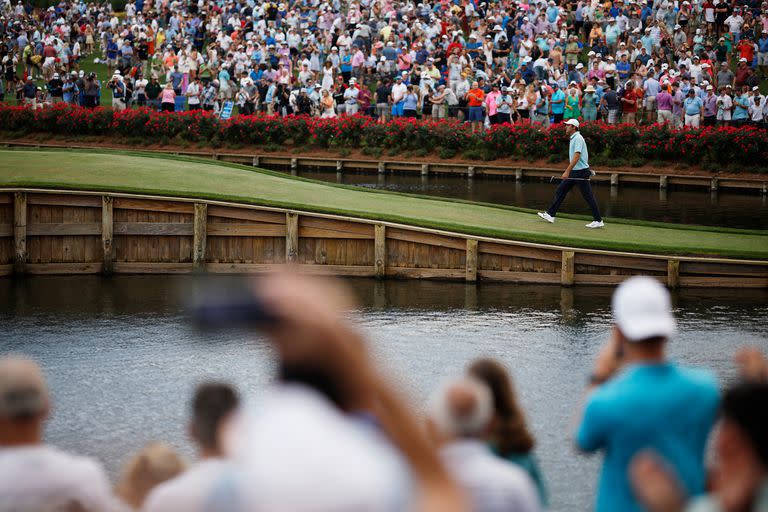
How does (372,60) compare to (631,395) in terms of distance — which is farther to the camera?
(372,60)

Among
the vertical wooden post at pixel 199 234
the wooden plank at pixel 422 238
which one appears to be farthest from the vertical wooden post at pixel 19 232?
the wooden plank at pixel 422 238

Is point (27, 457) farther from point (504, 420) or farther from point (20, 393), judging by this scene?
point (504, 420)

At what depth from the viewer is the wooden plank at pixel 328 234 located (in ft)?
68.4

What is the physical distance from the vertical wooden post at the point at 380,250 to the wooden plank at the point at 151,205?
12.1ft

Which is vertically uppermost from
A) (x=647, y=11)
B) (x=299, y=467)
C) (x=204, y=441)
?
(x=647, y=11)

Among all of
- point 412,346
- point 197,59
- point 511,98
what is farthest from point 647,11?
point 412,346

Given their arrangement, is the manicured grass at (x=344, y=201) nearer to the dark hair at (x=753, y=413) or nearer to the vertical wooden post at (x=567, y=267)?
the vertical wooden post at (x=567, y=267)

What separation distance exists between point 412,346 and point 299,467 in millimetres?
13205

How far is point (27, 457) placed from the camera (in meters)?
4.36

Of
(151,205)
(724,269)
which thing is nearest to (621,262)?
(724,269)

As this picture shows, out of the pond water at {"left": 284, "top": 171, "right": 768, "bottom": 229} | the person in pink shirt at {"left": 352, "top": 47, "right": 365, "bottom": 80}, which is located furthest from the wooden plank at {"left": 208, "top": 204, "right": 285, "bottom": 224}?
the person in pink shirt at {"left": 352, "top": 47, "right": 365, "bottom": 80}

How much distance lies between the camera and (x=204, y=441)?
15.1ft

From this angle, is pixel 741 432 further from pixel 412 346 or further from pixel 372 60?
pixel 372 60

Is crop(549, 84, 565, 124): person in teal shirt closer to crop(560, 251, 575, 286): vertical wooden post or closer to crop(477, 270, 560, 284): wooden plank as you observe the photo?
crop(477, 270, 560, 284): wooden plank
